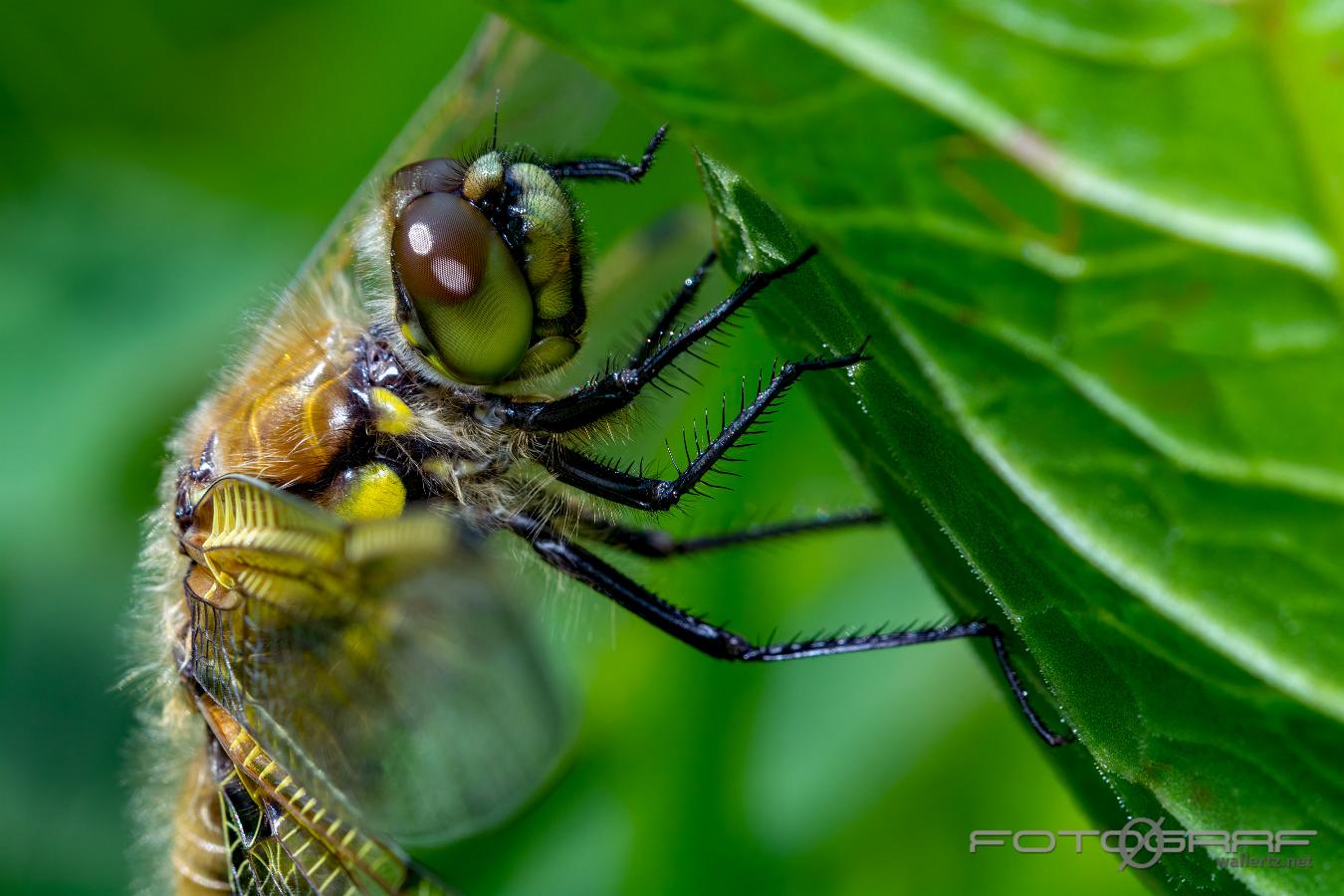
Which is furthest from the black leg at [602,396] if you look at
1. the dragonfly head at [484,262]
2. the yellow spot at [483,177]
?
the yellow spot at [483,177]

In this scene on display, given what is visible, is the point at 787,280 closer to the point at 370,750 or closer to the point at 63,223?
the point at 370,750

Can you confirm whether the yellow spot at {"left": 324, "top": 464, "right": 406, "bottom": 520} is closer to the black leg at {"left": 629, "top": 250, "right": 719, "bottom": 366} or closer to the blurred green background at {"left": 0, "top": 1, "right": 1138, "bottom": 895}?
the blurred green background at {"left": 0, "top": 1, "right": 1138, "bottom": 895}

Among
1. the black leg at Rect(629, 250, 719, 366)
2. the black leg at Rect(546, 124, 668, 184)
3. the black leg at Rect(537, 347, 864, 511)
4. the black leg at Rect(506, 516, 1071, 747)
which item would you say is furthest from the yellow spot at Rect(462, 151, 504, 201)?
the black leg at Rect(506, 516, 1071, 747)

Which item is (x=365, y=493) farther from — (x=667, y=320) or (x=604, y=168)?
Result: (x=604, y=168)

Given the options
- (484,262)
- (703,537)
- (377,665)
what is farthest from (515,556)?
(484,262)

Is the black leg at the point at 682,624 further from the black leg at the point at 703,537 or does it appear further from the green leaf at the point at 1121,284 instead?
the green leaf at the point at 1121,284

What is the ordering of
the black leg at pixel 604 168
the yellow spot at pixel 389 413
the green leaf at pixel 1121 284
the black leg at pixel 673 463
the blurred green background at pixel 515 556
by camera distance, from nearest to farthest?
the green leaf at pixel 1121 284 < the black leg at pixel 673 463 < the black leg at pixel 604 168 < the yellow spot at pixel 389 413 < the blurred green background at pixel 515 556

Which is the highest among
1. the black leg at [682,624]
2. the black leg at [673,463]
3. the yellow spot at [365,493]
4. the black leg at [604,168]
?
the black leg at [604,168]

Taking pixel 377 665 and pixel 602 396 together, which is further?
pixel 377 665
